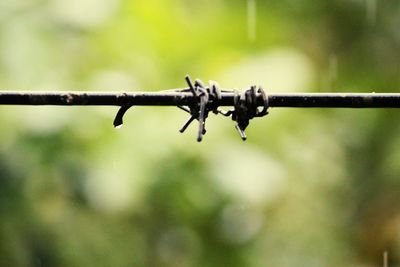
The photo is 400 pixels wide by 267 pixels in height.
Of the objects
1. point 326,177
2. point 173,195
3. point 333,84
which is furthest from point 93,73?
point 326,177

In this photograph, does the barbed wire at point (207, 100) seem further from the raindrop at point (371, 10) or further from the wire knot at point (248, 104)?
the raindrop at point (371, 10)

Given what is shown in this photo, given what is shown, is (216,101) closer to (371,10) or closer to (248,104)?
(248,104)

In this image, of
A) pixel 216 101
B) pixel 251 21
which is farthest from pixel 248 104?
pixel 251 21

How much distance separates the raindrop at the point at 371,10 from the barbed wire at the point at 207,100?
280 cm

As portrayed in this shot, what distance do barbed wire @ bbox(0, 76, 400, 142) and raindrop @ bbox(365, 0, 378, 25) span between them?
2.80 m

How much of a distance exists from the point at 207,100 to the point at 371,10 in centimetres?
285

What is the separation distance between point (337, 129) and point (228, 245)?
110 cm

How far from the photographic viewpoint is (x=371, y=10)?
3.32m

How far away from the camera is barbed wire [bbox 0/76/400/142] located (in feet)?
1.96

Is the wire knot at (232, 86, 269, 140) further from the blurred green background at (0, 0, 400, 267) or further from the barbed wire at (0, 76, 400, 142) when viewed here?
the blurred green background at (0, 0, 400, 267)

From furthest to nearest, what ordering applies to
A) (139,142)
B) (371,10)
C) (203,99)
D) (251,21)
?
(371,10) → (251,21) → (139,142) → (203,99)

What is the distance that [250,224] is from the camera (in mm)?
2752

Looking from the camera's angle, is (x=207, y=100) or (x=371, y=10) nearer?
(x=207, y=100)

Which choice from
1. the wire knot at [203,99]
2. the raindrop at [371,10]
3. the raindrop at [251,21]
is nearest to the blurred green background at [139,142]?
the raindrop at [251,21]
